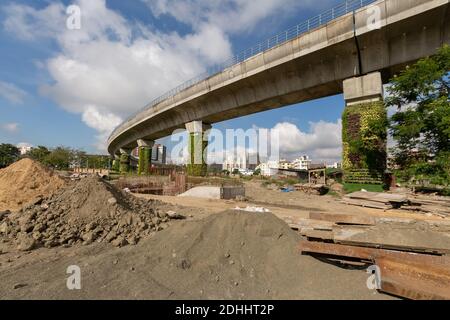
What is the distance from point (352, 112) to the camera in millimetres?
16094

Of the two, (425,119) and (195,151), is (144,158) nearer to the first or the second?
(195,151)

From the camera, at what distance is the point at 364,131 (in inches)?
608

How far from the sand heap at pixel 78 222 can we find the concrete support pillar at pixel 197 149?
65.9 feet

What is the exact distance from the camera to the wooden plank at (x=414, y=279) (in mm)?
3297

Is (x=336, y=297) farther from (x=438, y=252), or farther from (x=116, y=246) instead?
(x=116, y=246)

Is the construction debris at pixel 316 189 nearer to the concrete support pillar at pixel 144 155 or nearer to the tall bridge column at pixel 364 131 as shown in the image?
the tall bridge column at pixel 364 131

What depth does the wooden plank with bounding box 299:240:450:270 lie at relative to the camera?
3.98 m

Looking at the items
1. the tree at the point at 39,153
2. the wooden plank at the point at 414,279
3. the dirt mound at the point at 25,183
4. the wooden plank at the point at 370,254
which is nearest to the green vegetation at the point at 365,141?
the wooden plank at the point at 370,254

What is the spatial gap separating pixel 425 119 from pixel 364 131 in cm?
355

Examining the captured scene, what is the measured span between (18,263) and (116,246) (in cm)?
165

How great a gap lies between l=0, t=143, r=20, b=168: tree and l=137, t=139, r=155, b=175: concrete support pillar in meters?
53.4

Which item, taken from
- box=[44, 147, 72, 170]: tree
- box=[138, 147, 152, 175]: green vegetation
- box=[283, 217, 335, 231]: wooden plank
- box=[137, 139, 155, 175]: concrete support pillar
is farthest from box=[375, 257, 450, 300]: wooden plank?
box=[44, 147, 72, 170]: tree

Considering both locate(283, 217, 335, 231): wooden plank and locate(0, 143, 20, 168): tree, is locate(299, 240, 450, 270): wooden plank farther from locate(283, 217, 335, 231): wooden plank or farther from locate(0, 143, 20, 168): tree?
locate(0, 143, 20, 168): tree
